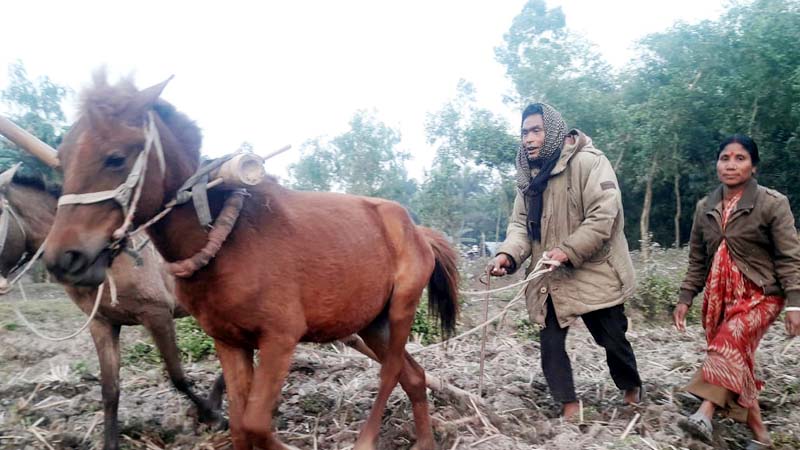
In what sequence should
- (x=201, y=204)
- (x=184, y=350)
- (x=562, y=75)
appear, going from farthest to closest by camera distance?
(x=562, y=75), (x=184, y=350), (x=201, y=204)

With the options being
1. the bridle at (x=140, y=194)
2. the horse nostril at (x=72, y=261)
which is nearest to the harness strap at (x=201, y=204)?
the bridle at (x=140, y=194)

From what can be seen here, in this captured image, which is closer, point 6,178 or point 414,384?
point 414,384

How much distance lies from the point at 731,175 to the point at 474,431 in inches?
99.7

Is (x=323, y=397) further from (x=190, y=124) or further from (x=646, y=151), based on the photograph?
(x=646, y=151)

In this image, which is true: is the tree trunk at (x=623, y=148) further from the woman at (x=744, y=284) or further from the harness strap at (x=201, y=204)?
the harness strap at (x=201, y=204)

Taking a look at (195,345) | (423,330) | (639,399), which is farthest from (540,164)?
(195,345)

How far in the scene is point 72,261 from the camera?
2.59 m

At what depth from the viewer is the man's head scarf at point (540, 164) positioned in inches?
176

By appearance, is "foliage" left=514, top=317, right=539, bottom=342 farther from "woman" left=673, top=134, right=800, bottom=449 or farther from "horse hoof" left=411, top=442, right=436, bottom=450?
"horse hoof" left=411, top=442, right=436, bottom=450

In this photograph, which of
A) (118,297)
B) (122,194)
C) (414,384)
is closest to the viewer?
(122,194)

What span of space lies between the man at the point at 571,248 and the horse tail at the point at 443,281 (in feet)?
1.11

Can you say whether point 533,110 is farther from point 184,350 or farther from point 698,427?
point 184,350

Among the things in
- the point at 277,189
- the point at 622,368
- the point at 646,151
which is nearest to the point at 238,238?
the point at 277,189

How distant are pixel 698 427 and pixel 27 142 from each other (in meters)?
4.41
